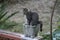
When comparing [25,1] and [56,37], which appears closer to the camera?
[56,37]

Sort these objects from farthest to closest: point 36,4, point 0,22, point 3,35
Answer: point 36,4 → point 0,22 → point 3,35

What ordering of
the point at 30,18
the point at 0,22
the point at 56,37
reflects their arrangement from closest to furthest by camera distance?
the point at 56,37 → the point at 30,18 → the point at 0,22

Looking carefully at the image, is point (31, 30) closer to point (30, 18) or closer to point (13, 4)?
point (30, 18)

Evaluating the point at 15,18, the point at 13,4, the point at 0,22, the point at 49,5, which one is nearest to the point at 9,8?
the point at 13,4

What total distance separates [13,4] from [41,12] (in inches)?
50.5

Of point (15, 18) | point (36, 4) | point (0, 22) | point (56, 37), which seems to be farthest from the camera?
point (36, 4)

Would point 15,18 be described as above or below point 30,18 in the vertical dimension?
below

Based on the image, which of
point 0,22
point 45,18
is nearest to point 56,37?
point 0,22

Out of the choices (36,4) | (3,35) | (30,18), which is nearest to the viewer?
(3,35)

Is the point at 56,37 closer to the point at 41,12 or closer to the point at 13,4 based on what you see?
the point at 41,12

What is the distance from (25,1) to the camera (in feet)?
25.5

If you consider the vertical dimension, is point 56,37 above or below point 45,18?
above

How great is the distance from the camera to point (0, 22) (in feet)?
13.8

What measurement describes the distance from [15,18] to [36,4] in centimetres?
139
